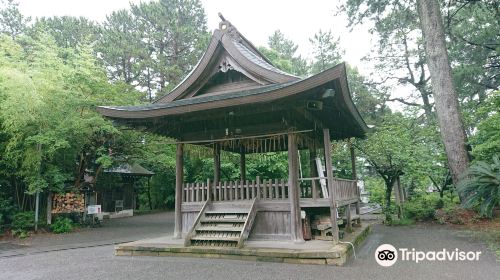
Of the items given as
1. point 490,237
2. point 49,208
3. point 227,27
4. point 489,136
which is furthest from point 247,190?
point 49,208

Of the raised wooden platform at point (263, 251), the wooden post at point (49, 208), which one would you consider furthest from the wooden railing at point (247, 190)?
the wooden post at point (49, 208)

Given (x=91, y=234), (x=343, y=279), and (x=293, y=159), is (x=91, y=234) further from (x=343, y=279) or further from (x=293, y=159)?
(x=343, y=279)

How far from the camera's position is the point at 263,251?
20.5 ft

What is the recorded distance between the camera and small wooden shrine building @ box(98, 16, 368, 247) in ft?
22.1

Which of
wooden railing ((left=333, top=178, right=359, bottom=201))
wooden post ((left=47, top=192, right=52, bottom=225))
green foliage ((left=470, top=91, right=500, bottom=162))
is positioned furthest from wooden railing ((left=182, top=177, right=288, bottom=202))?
wooden post ((left=47, top=192, right=52, bottom=225))

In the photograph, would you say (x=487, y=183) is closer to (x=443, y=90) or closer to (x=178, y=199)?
(x=443, y=90)

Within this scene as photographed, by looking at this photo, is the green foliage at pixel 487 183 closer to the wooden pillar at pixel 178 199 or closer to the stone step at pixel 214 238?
the stone step at pixel 214 238

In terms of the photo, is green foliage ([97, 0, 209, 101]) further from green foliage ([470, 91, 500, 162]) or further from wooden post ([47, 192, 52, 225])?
green foliage ([470, 91, 500, 162])

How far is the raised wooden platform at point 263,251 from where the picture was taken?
19.3ft

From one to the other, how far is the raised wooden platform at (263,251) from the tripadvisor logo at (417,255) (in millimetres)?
665

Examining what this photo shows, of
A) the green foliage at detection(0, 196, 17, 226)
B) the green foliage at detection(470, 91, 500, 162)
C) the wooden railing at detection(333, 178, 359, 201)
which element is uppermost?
the green foliage at detection(470, 91, 500, 162)

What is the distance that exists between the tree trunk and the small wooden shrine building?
5342 millimetres

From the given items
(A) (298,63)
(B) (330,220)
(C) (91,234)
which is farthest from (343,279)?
(A) (298,63)

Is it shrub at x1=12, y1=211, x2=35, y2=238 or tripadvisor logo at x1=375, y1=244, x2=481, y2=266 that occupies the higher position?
shrub at x1=12, y1=211, x2=35, y2=238
